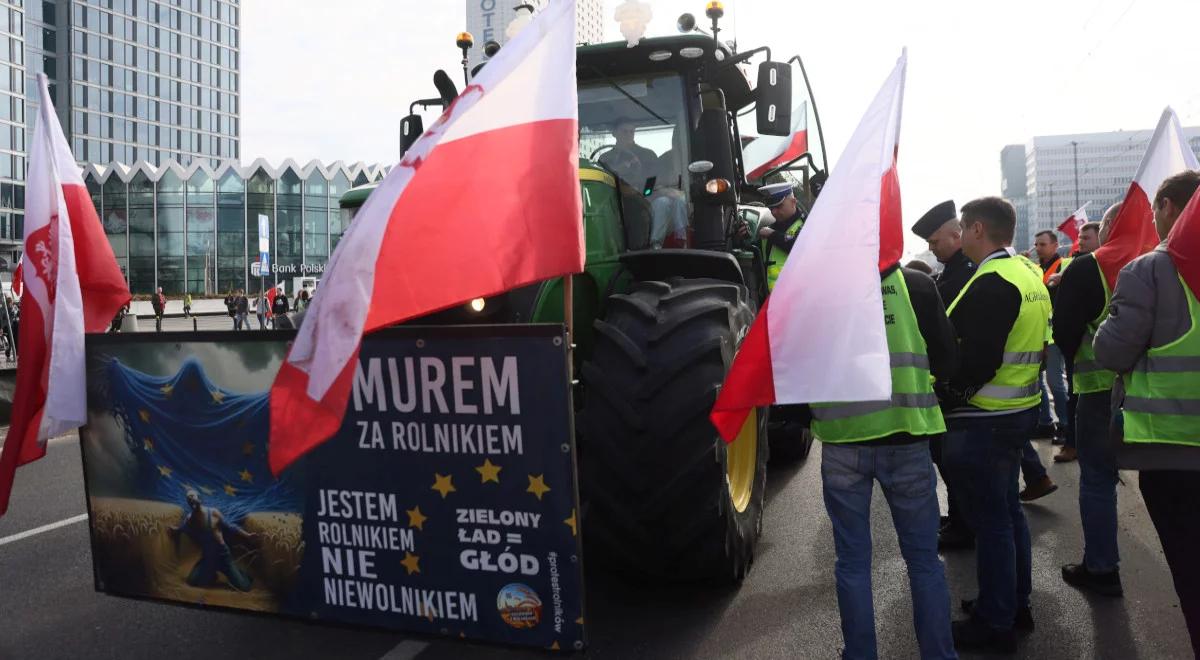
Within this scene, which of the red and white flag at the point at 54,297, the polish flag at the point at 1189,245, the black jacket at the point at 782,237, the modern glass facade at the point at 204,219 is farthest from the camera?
the modern glass facade at the point at 204,219

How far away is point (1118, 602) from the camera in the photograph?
407cm

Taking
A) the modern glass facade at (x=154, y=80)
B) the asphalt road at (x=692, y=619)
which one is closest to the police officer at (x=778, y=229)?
the asphalt road at (x=692, y=619)

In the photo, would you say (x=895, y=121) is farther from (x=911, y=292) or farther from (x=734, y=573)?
(x=734, y=573)

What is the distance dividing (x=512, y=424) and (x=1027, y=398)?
7.26ft

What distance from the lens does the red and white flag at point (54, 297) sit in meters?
3.14

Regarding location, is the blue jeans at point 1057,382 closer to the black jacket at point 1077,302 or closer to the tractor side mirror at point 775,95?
the black jacket at point 1077,302

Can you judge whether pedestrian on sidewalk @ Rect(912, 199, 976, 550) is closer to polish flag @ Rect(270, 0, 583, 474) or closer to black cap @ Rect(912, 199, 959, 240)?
black cap @ Rect(912, 199, 959, 240)

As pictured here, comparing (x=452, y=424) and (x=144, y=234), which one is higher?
(x=144, y=234)

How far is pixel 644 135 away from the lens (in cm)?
543

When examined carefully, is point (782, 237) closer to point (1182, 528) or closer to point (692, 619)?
point (692, 619)

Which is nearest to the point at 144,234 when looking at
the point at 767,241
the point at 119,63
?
the point at 119,63

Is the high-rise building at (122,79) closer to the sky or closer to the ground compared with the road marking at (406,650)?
closer to the sky

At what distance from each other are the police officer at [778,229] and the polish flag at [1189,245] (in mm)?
3276

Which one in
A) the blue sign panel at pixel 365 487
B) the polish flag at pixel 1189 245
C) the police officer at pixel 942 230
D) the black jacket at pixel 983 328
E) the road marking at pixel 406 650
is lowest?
the road marking at pixel 406 650
